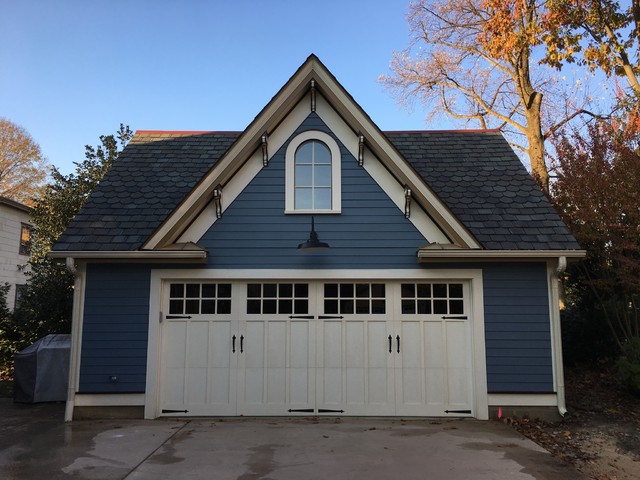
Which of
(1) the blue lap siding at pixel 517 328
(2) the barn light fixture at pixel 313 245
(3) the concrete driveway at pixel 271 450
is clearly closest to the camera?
(3) the concrete driveway at pixel 271 450

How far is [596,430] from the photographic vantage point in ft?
24.6

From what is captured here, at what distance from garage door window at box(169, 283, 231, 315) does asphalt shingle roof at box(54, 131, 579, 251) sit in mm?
1016

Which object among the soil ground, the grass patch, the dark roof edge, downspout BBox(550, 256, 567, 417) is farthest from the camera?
the dark roof edge

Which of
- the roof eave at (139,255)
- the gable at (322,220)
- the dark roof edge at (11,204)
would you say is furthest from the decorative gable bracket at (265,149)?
the dark roof edge at (11,204)

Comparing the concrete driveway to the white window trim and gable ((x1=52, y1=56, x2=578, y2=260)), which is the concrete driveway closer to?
gable ((x1=52, y1=56, x2=578, y2=260))

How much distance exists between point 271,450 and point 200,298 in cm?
305

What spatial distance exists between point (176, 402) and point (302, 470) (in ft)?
11.0

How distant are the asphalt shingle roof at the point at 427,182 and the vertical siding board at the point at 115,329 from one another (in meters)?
0.54

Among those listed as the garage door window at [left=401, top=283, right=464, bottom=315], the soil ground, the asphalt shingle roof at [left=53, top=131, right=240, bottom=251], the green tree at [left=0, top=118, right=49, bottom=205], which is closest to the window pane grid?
the garage door window at [left=401, top=283, right=464, bottom=315]

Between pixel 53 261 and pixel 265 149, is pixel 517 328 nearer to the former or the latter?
pixel 265 149

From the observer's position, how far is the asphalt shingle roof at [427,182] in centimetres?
833

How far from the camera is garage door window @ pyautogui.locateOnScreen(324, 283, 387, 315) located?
8477 mm

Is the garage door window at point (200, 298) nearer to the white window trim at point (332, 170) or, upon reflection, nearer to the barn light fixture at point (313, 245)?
the barn light fixture at point (313, 245)

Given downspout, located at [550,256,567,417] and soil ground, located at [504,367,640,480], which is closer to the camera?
soil ground, located at [504,367,640,480]
